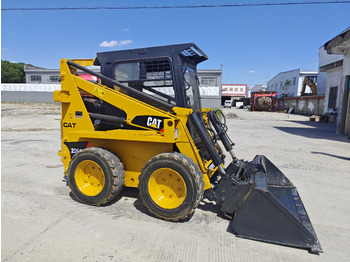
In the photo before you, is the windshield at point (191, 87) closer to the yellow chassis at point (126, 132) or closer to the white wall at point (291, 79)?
the yellow chassis at point (126, 132)

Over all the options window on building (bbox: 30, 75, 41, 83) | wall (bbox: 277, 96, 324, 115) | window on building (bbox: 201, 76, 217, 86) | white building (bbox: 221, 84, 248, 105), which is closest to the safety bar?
wall (bbox: 277, 96, 324, 115)

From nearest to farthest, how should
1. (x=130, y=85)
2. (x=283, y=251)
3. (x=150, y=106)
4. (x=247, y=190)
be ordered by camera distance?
1. (x=283, y=251)
2. (x=247, y=190)
3. (x=150, y=106)
4. (x=130, y=85)

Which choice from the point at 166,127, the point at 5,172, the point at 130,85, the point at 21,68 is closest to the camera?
the point at 166,127

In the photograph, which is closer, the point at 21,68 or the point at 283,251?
the point at 283,251

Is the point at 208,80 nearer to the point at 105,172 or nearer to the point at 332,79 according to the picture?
the point at 332,79

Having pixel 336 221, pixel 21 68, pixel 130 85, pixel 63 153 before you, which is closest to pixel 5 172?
pixel 63 153

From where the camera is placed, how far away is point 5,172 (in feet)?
17.4

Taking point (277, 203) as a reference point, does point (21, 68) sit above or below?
above

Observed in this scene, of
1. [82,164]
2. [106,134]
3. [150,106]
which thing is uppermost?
[150,106]

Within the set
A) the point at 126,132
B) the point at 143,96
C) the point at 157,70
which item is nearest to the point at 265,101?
the point at 157,70

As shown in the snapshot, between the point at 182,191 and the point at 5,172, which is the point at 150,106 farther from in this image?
the point at 5,172

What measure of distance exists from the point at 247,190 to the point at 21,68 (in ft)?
270

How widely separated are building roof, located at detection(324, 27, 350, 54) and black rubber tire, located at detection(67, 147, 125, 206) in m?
12.0

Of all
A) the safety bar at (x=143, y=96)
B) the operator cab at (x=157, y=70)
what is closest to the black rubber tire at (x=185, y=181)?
the safety bar at (x=143, y=96)
